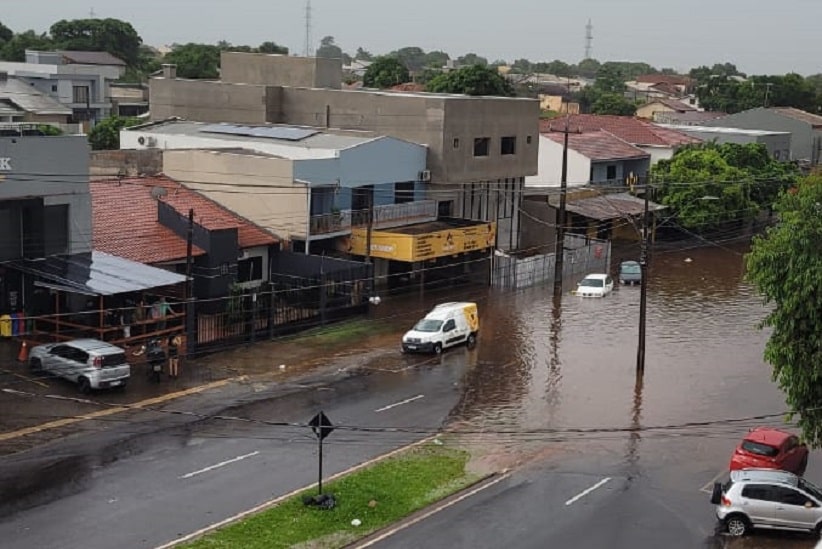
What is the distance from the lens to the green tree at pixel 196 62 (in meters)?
133

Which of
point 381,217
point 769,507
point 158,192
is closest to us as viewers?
point 769,507

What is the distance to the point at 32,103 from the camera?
92562 mm

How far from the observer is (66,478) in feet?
88.0

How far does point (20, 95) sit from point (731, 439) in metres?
74.9

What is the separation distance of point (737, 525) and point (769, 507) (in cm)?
77

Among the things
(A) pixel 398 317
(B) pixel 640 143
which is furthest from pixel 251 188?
(B) pixel 640 143

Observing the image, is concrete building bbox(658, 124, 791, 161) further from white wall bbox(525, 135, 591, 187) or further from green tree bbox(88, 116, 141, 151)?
green tree bbox(88, 116, 141, 151)

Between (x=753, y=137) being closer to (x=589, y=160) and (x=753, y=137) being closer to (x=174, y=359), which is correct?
(x=589, y=160)

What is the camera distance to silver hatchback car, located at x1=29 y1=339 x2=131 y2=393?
110ft

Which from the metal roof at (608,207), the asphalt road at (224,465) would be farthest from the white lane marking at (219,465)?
the metal roof at (608,207)

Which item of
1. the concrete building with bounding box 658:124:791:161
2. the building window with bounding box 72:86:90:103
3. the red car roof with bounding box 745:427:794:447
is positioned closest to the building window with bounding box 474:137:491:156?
the red car roof with bounding box 745:427:794:447

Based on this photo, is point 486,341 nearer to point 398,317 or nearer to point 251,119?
point 398,317

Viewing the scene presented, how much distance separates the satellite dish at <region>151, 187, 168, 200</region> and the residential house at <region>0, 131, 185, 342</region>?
25.0ft

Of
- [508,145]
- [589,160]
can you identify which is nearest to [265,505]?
[508,145]
